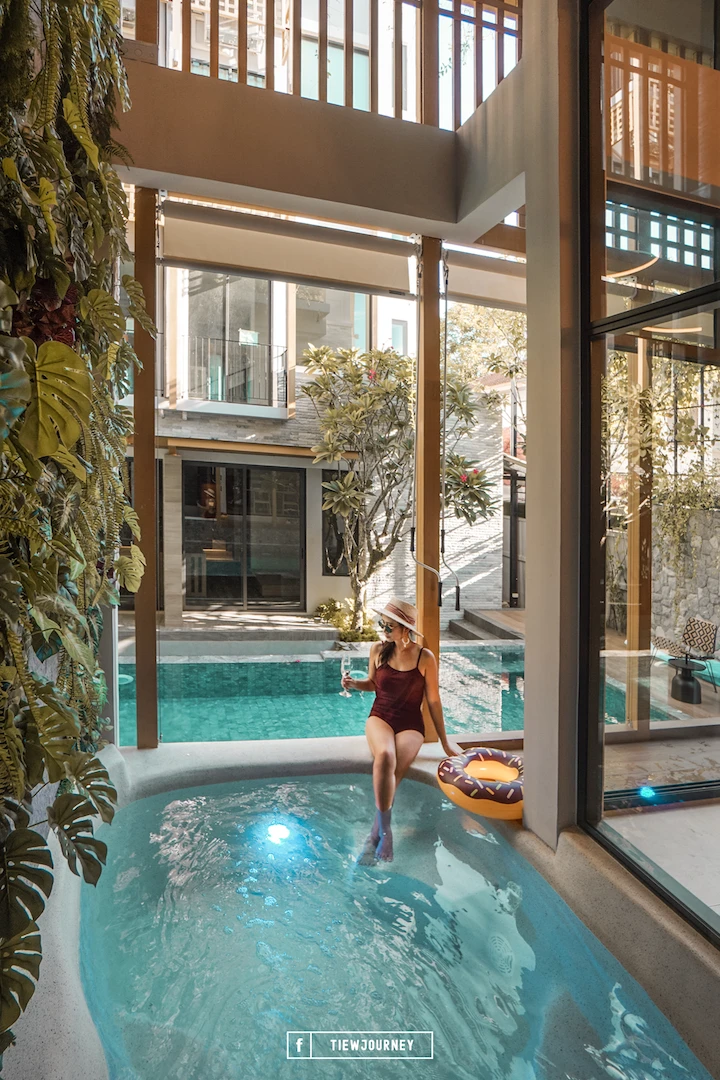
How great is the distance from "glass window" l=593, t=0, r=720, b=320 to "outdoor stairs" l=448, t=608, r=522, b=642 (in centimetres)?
726

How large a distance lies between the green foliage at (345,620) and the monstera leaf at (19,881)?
7.32 m

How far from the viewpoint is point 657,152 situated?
8.79 ft

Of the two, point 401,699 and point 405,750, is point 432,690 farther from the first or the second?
point 405,750

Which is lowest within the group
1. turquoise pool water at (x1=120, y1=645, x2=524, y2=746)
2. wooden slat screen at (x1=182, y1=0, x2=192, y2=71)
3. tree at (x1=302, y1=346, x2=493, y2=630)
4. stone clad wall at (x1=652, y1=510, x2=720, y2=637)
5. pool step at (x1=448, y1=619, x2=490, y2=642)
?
turquoise pool water at (x1=120, y1=645, x2=524, y2=746)

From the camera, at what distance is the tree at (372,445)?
27.6ft

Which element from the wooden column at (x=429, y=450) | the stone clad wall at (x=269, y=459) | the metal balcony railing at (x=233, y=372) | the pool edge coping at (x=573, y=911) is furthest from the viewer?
the metal balcony railing at (x=233, y=372)

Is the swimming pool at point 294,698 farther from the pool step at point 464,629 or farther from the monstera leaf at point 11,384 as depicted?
the monstera leaf at point 11,384

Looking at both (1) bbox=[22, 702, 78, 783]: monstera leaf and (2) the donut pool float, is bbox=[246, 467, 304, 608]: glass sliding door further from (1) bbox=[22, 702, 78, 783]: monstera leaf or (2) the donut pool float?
(1) bbox=[22, 702, 78, 783]: monstera leaf

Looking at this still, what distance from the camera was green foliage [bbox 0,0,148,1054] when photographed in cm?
103

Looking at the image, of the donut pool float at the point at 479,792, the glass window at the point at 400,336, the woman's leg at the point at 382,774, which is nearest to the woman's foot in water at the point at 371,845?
the woman's leg at the point at 382,774

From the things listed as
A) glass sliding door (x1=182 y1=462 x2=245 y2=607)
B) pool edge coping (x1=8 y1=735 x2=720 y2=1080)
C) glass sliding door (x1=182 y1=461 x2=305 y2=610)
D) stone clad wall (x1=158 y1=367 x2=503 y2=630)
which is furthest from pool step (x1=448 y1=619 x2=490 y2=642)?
pool edge coping (x1=8 y1=735 x2=720 y2=1080)

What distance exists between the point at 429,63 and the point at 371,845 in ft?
14.7

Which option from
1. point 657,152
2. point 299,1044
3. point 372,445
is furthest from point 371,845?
point 372,445

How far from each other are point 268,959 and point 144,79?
4104mm
